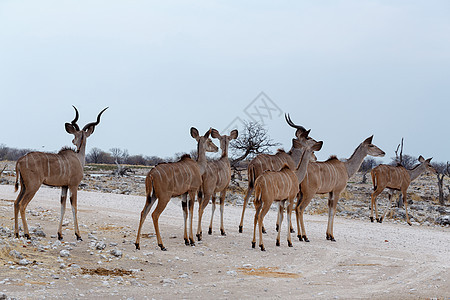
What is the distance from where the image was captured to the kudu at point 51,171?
9.32 m

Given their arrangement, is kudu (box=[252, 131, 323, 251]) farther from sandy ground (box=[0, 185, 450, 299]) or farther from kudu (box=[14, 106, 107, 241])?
kudu (box=[14, 106, 107, 241])

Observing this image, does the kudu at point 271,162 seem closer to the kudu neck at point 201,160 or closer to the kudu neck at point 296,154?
the kudu neck at point 296,154

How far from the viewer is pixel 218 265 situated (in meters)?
8.53

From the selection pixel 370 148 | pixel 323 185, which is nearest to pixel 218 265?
pixel 323 185

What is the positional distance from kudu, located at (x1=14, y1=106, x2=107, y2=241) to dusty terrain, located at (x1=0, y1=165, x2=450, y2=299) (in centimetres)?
56

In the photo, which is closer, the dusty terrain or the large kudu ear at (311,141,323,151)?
the dusty terrain

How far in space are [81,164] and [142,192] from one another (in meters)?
13.2

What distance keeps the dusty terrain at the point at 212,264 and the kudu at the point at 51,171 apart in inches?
22.0

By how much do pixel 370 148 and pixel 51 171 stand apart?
8.47 metres

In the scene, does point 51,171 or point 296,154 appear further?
point 296,154

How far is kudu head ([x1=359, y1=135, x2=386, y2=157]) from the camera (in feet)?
47.9

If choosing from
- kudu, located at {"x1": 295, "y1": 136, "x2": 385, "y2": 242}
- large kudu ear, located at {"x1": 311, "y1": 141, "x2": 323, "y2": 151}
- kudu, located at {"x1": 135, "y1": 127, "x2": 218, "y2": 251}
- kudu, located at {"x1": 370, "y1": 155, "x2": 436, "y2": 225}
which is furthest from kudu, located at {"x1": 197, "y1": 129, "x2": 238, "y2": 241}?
kudu, located at {"x1": 370, "y1": 155, "x2": 436, "y2": 225}

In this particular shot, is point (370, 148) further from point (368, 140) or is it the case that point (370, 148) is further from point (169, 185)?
point (169, 185)

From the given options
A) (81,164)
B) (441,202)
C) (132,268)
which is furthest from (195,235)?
(441,202)
